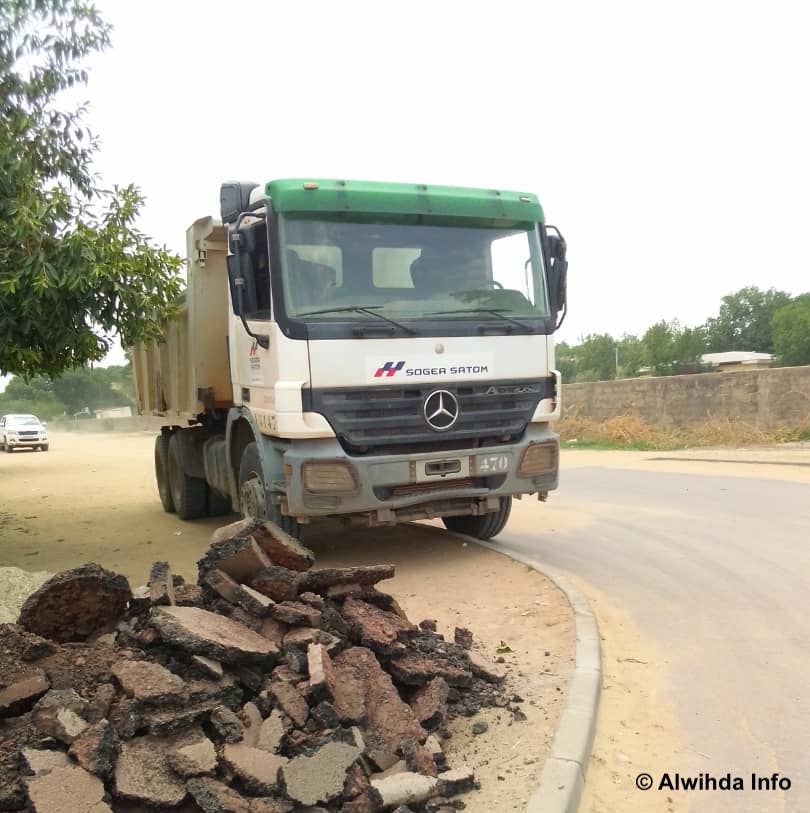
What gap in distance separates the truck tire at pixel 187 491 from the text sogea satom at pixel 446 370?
5395mm

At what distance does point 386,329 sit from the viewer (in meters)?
6.62

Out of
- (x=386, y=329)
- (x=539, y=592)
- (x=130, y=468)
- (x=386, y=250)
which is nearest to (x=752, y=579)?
(x=539, y=592)

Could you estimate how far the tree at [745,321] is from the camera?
6606 cm

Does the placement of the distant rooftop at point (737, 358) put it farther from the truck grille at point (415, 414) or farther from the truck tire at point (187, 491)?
the truck grille at point (415, 414)

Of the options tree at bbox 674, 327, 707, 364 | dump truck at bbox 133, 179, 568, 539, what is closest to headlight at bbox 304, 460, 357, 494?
dump truck at bbox 133, 179, 568, 539

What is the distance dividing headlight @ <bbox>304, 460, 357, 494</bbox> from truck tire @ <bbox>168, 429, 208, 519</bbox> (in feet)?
16.5

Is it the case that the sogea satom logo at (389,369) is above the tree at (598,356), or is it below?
below

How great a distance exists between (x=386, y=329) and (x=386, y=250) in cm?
74

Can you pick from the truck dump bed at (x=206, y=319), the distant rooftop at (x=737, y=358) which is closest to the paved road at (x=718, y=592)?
the truck dump bed at (x=206, y=319)

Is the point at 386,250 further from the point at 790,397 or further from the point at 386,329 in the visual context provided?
the point at 790,397

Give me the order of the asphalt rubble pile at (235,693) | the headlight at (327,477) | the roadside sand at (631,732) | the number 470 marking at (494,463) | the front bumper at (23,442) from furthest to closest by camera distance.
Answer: the front bumper at (23,442) → the number 470 marking at (494,463) → the headlight at (327,477) → the roadside sand at (631,732) → the asphalt rubble pile at (235,693)

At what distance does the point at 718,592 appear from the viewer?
250 inches

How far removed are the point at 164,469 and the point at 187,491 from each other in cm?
107

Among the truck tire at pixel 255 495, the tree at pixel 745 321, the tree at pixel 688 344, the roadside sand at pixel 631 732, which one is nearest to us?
the roadside sand at pixel 631 732
